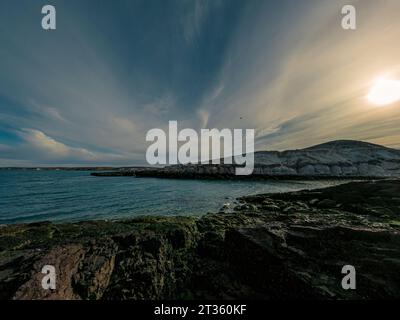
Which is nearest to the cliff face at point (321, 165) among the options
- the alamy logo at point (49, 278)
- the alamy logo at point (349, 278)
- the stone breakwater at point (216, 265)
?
the stone breakwater at point (216, 265)

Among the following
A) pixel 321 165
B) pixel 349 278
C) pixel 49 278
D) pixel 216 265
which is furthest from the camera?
pixel 321 165

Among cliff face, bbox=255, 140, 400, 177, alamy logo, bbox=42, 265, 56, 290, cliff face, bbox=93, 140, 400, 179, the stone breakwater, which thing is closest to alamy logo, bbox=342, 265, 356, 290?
the stone breakwater

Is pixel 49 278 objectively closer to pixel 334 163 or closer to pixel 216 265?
pixel 216 265

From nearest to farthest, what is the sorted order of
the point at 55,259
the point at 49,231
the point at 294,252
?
the point at 55,259
the point at 294,252
the point at 49,231

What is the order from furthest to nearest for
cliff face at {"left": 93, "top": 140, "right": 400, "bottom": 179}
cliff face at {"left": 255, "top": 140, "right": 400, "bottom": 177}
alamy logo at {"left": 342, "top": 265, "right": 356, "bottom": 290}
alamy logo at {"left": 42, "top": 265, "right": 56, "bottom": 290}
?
cliff face at {"left": 255, "top": 140, "right": 400, "bottom": 177} → cliff face at {"left": 93, "top": 140, "right": 400, "bottom": 179} → alamy logo at {"left": 342, "top": 265, "right": 356, "bottom": 290} → alamy logo at {"left": 42, "top": 265, "right": 56, "bottom": 290}

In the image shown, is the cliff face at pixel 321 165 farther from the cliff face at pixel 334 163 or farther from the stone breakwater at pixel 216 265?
the stone breakwater at pixel 216 265

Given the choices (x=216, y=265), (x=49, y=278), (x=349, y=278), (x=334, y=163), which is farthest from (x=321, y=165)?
(x=49, y=278)

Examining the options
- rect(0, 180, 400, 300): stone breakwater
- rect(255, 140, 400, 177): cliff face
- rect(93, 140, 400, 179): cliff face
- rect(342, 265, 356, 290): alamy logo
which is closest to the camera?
rect(0, 180, 400, 300): stone breakwater

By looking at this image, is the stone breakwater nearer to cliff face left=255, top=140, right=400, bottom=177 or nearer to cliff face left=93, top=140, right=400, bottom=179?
cliff face left=93, top=140, right=400, bottom=179
